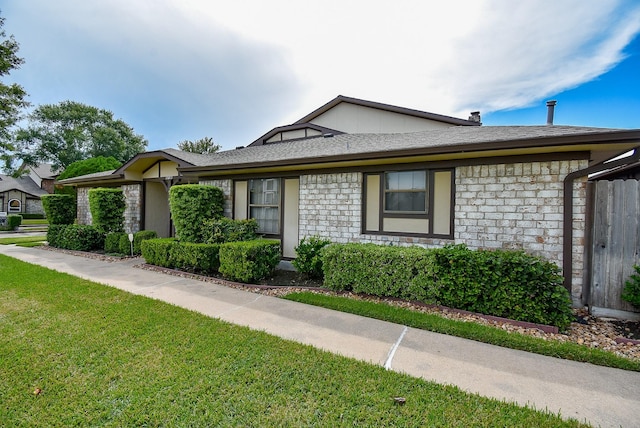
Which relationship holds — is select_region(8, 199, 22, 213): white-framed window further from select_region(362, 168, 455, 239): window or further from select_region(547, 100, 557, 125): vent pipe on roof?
select_region(547, 100, 557, 125): vent pipe on roof

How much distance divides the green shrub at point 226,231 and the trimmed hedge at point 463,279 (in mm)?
2961

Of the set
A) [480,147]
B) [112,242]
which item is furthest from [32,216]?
[480,147]

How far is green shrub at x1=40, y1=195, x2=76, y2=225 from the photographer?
1206 centimetres

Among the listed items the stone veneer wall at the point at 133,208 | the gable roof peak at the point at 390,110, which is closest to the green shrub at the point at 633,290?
the gable roof peak at the point at 390,110

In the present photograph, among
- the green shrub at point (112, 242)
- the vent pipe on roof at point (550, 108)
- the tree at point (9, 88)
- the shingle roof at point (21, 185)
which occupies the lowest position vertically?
the green shrub at point (112, 242)

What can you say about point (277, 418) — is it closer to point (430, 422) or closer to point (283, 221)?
point (430, 422)

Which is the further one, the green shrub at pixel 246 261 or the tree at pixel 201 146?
the tree at pixel 201 146

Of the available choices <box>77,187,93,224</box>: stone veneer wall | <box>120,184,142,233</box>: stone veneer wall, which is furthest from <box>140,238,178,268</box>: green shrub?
<box>77,187,93,224</box>: stone veneer wall

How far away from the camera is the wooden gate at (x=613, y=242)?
A: 4.34 m

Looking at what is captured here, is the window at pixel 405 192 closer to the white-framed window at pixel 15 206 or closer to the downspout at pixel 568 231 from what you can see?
the downspout at pixel 568 231

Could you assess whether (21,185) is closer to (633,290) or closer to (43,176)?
(43,176)

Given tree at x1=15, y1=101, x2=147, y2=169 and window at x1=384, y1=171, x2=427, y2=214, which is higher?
tree at x1=15, y1=101, x2=147, y2=169

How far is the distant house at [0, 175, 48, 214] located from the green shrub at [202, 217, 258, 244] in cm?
3848

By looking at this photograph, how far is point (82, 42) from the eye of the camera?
1046cm
